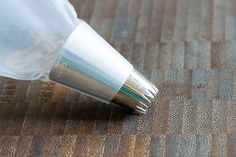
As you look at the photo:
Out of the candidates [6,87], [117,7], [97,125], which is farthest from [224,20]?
[6,87]

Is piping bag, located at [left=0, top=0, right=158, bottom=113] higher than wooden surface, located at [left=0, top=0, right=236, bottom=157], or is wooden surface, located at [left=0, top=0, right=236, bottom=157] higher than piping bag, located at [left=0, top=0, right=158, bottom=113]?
piping bag, located at [left=0, top=0, right=158, bottom=113]

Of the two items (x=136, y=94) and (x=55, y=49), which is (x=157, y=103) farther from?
(x=55, y=49)

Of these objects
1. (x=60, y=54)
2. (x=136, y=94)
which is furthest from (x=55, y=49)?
(x=136, y=94)

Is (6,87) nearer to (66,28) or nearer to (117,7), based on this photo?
(66,28)

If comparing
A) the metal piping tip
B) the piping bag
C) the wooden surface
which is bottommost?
the wooden surface

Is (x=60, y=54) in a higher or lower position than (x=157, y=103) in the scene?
higher
